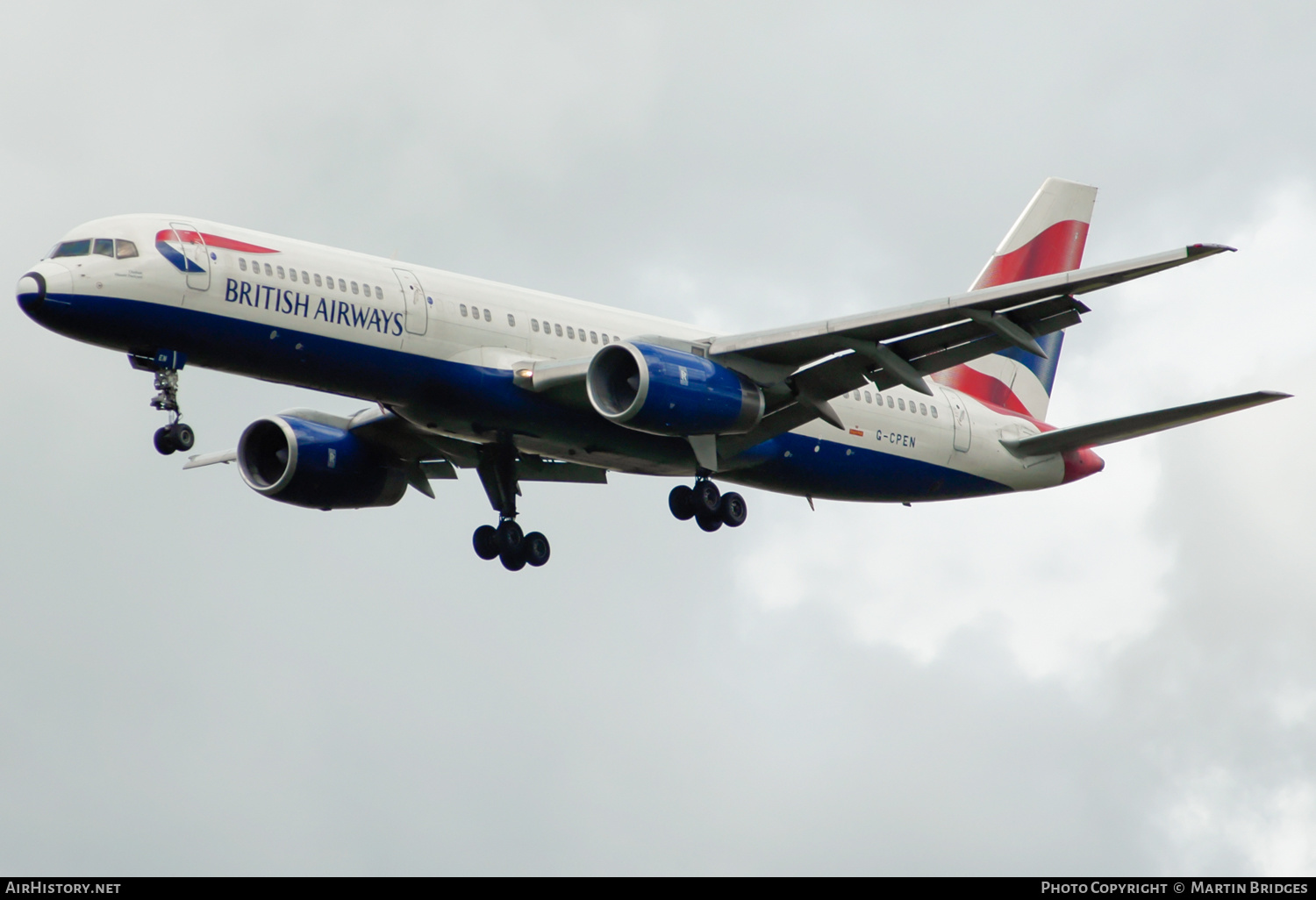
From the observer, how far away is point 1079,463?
4353 cm

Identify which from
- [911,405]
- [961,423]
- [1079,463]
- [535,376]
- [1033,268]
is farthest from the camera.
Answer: [1033,268]

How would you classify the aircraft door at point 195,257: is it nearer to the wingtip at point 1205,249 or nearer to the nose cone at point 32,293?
the nose cone at point 32,293

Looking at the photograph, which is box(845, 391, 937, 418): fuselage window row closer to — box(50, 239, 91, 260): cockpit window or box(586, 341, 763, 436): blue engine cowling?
box(586, 341, 763, 436): blue engine cowling

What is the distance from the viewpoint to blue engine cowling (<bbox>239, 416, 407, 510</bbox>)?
39125 millimetres

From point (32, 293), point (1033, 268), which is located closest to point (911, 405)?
point (1033, 268)

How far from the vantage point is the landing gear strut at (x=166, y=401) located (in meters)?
32.2

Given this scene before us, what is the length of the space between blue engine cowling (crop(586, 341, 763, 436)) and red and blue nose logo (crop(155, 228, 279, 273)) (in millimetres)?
7023

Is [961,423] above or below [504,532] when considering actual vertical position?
above

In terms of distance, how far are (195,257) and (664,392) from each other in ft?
29.4

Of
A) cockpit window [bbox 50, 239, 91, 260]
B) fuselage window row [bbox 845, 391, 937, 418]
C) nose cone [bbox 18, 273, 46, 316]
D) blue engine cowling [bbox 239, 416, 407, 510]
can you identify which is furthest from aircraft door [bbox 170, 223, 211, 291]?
fuselage window row [bbox 845, 391, 937, 418]

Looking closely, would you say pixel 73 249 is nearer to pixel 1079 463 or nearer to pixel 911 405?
pixel 911 405

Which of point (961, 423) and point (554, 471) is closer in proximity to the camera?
point (554, 471)

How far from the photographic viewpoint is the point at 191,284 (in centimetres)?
3186

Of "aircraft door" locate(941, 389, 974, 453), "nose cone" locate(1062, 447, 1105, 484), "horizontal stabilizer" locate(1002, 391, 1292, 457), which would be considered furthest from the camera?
"nose cone" locate(1062, 447, 1105, 484)
